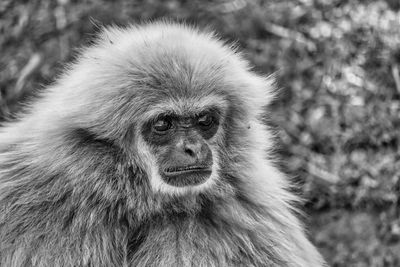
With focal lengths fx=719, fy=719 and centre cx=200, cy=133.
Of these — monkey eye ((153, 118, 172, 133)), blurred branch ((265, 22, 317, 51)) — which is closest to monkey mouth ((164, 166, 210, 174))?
monkey eye ((153, 118, 172, 133))

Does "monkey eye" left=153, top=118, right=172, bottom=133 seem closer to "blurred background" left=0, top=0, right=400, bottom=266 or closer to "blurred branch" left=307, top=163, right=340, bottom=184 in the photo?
"blurred background" left=0, top=0, right=400, bottom=266

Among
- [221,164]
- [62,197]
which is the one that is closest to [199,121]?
[221,164]

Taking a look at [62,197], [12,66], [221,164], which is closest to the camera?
[62,197]

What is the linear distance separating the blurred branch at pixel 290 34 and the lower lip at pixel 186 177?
397 centimetres

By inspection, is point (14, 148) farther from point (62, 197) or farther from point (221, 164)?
point (221, 164)

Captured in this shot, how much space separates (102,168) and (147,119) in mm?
466

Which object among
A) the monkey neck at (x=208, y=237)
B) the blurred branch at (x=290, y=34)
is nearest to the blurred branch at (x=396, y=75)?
the blurred branch at (x=290, y=34)

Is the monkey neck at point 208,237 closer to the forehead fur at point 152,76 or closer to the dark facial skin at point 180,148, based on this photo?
the dark facial skin at point 180,148

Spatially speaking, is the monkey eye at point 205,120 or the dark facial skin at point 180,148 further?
the monkey eye at point 205,120

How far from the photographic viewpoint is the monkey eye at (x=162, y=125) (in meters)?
5.08

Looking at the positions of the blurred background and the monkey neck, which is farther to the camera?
the blurred background

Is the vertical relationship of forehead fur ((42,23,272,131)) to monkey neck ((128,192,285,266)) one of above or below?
above

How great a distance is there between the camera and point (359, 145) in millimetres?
8469

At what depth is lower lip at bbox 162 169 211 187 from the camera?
498 cm
